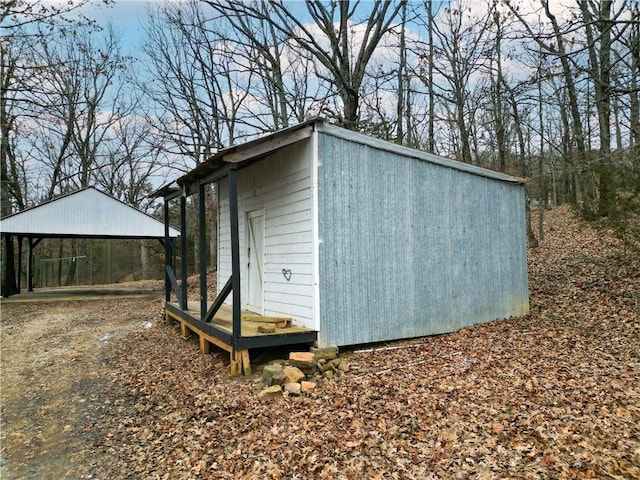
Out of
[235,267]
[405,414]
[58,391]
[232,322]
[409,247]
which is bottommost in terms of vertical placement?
[58,391]

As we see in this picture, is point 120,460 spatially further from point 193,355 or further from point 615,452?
point 615,452

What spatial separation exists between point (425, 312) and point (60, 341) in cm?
706

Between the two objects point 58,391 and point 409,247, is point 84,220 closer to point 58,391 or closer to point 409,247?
point 58,391

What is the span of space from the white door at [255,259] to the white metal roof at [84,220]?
821 centimetres

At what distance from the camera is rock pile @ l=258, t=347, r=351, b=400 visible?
15.6ft

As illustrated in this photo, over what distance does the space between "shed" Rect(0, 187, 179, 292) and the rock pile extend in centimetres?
987

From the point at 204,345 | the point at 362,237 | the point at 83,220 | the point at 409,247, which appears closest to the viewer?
the point at 362,237

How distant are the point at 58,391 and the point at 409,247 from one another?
5377mm

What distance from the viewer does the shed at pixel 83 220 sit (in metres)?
14.0

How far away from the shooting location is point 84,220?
1488 centimetres

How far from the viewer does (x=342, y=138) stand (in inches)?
236

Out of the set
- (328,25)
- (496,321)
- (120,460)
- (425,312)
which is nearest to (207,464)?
(120,460)

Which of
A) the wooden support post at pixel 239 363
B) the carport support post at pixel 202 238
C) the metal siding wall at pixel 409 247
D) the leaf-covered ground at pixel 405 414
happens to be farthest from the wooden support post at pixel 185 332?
the metal siding wall at pixel 409 247

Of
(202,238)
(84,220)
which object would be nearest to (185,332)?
(202,238)
